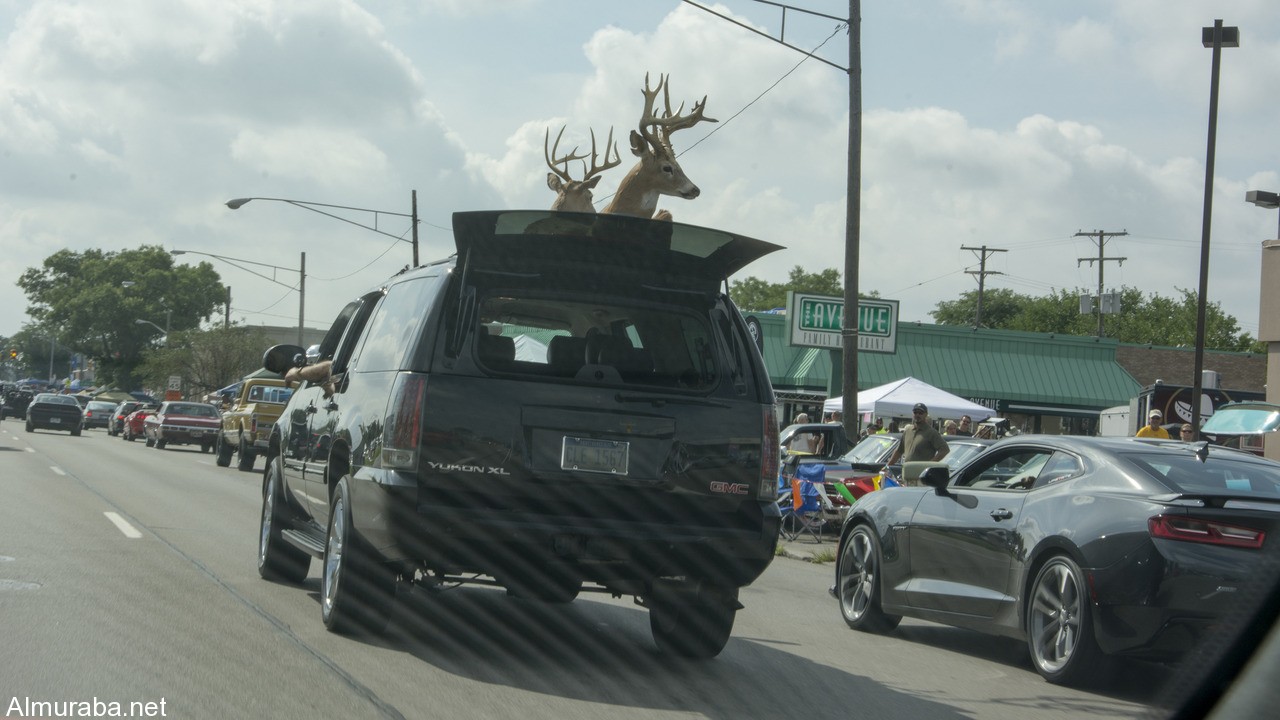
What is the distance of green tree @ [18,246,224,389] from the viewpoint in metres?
104

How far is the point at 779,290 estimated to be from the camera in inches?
4439

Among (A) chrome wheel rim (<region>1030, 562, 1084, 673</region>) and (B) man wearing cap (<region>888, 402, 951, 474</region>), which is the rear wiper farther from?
(B) man wearing cap (<region>888, 402, 951, 474</region>)

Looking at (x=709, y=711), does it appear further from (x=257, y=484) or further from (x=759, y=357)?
(x=257, y=484)

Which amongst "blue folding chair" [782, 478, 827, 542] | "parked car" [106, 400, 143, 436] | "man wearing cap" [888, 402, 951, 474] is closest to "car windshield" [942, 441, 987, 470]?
"man wearing cap" [888, 402, 951, 474]

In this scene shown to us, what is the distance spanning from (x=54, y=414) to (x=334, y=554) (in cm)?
4475

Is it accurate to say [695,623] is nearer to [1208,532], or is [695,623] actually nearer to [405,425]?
[405,425]

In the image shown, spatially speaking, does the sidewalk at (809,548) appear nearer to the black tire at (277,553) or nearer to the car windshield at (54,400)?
the black tire at (277,553)

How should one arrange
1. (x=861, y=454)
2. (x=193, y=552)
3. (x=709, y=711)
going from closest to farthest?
(x=709, y=711), (x=193, y=552), (x=861, y=454)

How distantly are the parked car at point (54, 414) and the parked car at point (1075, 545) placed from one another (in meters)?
44.2

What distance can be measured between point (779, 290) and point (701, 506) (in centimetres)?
10698

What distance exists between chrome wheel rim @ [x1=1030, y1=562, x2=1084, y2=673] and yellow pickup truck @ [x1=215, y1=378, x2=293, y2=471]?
20834 millimetres

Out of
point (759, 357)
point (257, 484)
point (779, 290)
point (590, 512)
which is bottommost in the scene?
point (257, 484)

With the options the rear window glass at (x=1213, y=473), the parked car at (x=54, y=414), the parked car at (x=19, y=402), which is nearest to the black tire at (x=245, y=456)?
the parked car at (x=54, y=414)

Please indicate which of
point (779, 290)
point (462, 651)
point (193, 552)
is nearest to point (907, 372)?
point (193, 552)
